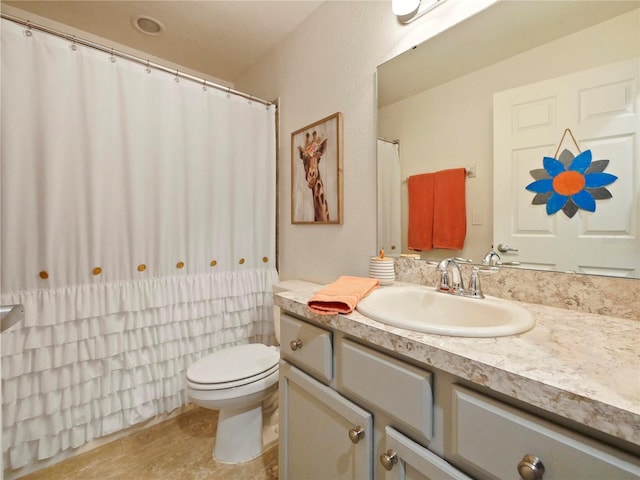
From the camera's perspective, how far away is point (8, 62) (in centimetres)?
120

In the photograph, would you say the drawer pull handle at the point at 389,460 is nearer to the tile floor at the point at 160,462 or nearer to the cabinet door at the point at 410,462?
the cabinet door at the point at 410,462

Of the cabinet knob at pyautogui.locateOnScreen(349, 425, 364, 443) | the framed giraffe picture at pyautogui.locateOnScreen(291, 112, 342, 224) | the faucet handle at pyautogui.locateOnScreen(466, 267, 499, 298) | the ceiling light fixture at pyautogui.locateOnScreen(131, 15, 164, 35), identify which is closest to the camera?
the cabinet knob at pyautogui.locateOnScreen(349, 425, 364, 443)

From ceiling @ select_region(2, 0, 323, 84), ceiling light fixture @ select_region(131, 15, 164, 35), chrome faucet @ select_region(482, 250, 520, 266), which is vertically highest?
ceiling light fixture @ select_region(131, 15, 164, 35)

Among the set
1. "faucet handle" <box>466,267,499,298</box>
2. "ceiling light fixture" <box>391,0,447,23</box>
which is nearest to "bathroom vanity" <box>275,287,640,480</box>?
"faucet handle" <box>466,267,499,298</box>

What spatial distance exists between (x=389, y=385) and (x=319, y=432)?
364 millimetres

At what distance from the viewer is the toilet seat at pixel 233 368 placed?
128 cm

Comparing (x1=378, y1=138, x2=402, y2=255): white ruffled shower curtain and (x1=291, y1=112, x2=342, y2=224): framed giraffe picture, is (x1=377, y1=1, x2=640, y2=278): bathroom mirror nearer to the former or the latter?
Result: (x1=378, y1=138, x2=402, y2=255): white ruffled shower curtain

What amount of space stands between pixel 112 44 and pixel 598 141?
2677mm

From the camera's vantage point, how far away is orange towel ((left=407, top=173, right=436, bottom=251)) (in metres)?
1.22

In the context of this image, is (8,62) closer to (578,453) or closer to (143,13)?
(143,13)

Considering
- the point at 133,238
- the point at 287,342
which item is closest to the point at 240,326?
the point at 133,238

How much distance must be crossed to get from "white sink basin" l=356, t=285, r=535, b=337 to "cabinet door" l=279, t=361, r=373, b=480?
0.27 m

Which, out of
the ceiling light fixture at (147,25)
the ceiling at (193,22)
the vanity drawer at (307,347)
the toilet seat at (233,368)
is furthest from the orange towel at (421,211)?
the ceiling light fixture at (147,25)

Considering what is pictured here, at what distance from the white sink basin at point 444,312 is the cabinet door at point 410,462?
255 millimetres
